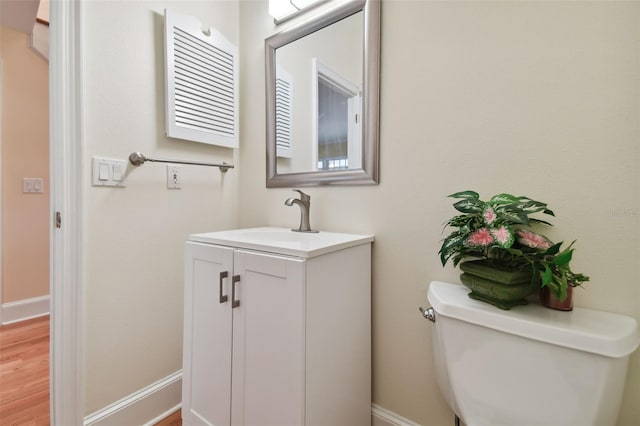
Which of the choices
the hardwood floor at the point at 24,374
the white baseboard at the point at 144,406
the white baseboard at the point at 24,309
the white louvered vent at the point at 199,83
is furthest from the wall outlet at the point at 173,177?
the white baseboard at the point at 24,309

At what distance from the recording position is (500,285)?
76cm

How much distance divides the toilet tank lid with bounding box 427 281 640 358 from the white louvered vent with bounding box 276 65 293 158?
3.35ft

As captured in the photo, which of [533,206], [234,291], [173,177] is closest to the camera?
[533,206]

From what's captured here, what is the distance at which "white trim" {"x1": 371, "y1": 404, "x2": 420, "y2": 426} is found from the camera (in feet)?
3.68

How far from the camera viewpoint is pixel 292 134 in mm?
1473

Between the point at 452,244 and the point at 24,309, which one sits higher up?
the point at 452,244

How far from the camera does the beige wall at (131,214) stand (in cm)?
112

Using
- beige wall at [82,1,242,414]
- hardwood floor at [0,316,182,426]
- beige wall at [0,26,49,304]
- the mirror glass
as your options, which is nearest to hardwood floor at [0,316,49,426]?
hardwood floor at [0,316,182,426]

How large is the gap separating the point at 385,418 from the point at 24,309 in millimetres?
2899

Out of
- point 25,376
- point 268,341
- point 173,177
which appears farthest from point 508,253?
point 25,376

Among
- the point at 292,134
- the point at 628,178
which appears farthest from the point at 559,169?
the point at 292,134

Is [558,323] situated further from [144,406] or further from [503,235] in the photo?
[144,406]

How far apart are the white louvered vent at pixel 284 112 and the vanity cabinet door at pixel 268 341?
2.26ft

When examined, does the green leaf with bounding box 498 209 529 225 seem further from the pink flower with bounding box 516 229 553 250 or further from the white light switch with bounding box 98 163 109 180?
the white light switch with bounding box 98 163 109 180
